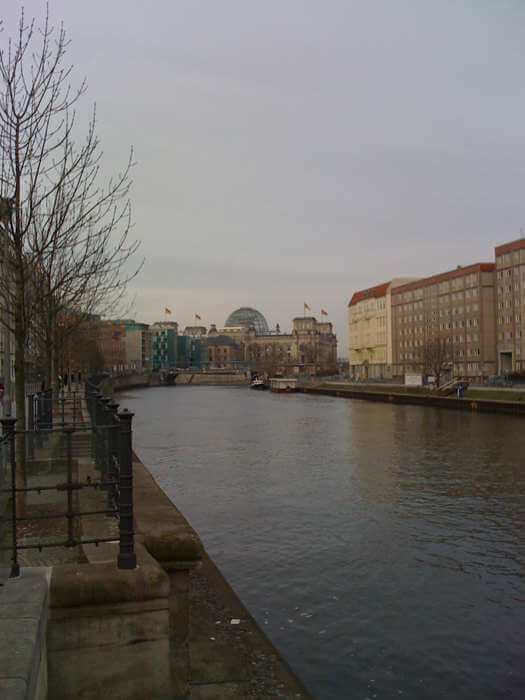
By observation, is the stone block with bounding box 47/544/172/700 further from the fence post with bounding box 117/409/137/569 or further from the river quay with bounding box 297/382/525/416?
the river quay with bounding box 297/382/525/416

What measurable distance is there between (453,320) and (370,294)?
124 ft

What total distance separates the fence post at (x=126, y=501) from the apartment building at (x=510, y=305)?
3826 inches

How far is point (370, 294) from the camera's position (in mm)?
154750

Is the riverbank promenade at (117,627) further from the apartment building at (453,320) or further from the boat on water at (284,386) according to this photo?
the boat on water at (284,386)

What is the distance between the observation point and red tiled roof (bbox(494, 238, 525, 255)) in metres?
98.8

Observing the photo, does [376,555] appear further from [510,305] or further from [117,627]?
[510,305]

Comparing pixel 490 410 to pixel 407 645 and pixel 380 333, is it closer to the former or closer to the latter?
pixel 407 645

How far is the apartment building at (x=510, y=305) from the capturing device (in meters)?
99.4

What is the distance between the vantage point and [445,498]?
22.8m

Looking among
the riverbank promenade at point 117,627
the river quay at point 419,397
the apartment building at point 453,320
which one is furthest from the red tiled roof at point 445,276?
the riverbank promenade at point 117,627

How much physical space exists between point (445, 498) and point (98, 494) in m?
15.5

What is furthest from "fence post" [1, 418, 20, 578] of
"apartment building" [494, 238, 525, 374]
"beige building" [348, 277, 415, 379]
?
"beige building" [348, 277, 415, 379]

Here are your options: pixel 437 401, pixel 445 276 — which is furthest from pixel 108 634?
pixel 445 276

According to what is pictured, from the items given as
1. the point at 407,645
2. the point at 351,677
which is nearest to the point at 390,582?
the point at 407,645
